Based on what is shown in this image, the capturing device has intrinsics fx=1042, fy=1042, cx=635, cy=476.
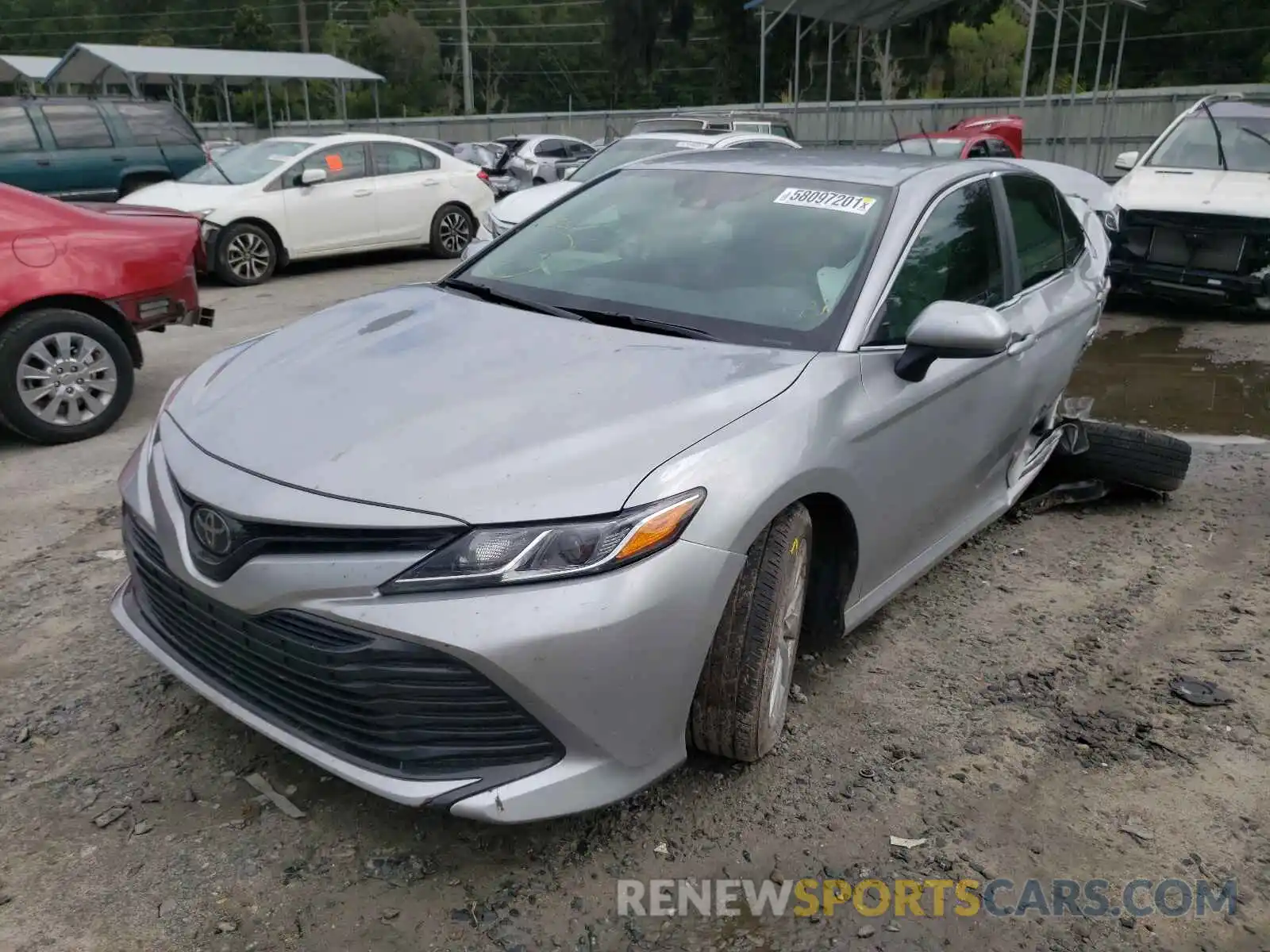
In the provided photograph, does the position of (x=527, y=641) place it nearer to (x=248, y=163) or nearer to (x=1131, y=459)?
(x=1131, y=459)

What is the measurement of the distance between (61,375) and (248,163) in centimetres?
655

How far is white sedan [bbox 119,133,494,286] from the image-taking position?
35.1 ft

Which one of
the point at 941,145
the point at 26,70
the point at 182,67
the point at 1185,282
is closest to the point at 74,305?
the point at 1185,282

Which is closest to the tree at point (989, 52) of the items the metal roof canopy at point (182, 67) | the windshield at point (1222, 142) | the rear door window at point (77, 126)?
the metal roof canopy at point (182, 67)

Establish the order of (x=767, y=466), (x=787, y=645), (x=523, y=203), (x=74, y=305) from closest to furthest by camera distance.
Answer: (x=767, y=466), (x=787, y=645), (x=74, y=305), (x=523, y=203)

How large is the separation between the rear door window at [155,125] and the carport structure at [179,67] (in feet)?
50.1

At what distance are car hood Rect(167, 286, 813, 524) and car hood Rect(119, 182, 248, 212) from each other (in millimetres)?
8254

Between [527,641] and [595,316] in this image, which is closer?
[527,641]

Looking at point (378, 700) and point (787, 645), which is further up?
point (378, 700)

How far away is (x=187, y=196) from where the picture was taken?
1079 cm

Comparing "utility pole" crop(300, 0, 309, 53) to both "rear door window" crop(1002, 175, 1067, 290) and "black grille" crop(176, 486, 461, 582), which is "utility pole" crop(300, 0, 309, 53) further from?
"black grille" crop(176, 486, 461, 582)

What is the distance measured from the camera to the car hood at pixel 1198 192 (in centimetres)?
849

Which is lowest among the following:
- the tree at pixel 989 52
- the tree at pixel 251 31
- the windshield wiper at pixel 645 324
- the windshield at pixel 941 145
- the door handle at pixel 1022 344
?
the door handle at pixel 1022 344

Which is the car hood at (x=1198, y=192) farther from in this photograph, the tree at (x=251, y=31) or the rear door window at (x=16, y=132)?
the tree at (x=251, y=31)
